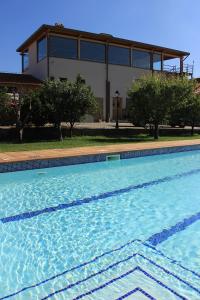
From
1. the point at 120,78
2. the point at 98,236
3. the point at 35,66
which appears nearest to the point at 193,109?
the point at 120,78

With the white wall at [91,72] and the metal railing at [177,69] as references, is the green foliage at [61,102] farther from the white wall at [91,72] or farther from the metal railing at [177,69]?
the metal railing at [177,69]

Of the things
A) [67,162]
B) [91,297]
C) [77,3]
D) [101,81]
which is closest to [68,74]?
[101,81]

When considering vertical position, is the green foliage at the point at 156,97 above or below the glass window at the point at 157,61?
below

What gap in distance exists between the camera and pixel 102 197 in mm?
7277

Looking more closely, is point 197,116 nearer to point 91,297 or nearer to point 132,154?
point 132,154

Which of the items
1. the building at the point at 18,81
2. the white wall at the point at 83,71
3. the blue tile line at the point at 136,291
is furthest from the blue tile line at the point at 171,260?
the white wall at the point at 83,71

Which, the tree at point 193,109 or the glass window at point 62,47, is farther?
the glass window at point 62,47

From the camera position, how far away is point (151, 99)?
56.0ft

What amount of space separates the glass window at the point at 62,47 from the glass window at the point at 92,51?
28.4 inches

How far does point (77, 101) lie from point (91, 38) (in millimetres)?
12763

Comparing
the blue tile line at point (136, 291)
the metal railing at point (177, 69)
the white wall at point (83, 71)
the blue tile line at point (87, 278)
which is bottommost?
the blue tile line at point (87, 278)

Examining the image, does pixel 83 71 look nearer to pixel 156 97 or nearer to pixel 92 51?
pixel 92 51

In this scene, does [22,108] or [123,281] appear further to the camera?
[22,108]

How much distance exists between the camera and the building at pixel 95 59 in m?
24.9
